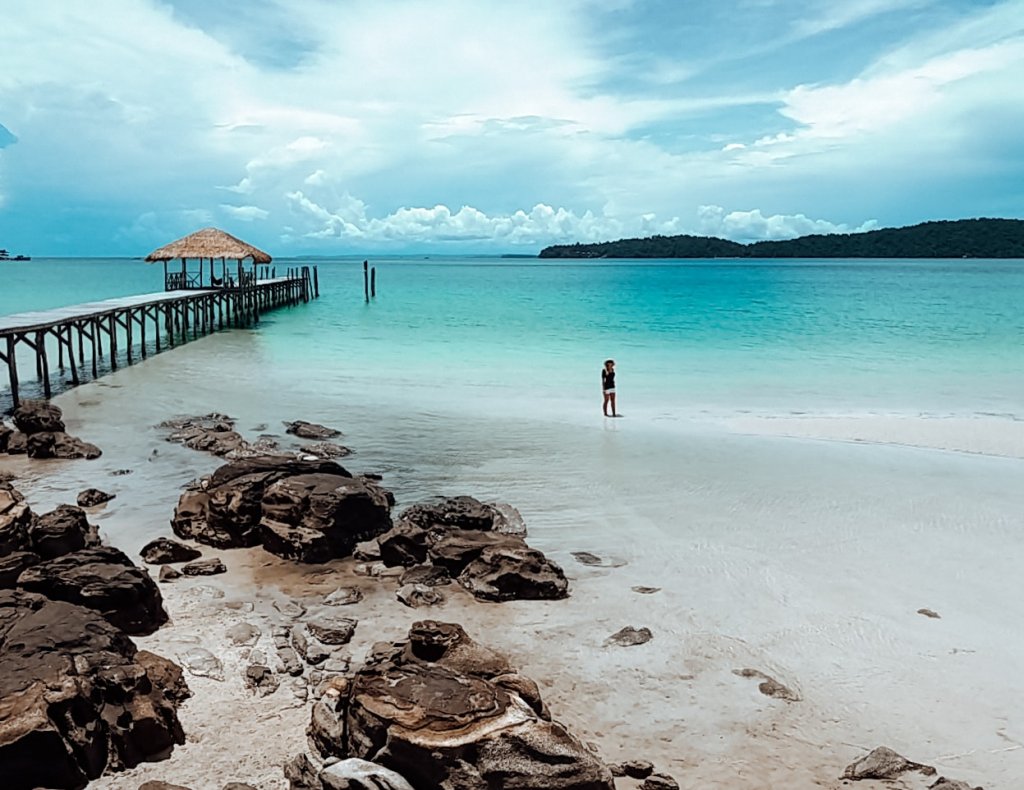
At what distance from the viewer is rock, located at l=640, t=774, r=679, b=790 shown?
14.4 ft

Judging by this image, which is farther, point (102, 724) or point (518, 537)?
point (518, 537)

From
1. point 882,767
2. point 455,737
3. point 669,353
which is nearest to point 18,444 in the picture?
point 455,737

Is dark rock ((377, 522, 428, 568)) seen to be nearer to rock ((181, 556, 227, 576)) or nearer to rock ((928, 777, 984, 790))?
rock ((181, 556, 227, 576))

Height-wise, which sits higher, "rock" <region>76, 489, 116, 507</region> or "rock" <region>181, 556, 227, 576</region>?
"rock" <region>76, 489, 116, 507</region>

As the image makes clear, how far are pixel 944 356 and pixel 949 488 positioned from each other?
16.9m

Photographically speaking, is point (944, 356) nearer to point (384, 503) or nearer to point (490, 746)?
point (384, 503)

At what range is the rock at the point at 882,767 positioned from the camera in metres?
4.52

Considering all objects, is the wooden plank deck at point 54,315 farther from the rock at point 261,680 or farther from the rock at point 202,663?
the rock at point 261,680

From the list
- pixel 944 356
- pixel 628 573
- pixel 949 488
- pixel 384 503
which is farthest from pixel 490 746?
pixel 944 356

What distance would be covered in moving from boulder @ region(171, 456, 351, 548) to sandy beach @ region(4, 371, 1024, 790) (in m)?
0.28

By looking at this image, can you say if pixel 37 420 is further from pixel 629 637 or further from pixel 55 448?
pixel 629 637

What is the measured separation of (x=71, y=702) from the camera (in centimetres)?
424

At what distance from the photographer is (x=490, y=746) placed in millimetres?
3973

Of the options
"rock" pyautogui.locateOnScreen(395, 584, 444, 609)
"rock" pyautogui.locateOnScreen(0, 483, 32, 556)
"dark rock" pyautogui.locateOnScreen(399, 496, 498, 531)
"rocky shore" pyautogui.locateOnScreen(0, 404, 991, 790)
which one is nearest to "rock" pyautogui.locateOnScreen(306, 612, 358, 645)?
"rocky shore" pyautogui.locateOnScreen(0, 404, 991, 790)
